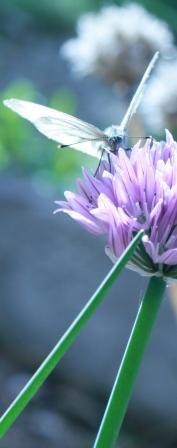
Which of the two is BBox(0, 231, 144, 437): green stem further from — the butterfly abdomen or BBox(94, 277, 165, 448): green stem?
the butterfly abdomen

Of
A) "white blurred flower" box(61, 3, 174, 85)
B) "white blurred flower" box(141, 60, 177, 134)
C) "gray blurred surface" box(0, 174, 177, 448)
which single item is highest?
"white blurred flower" box(61, 3, 174, 85)

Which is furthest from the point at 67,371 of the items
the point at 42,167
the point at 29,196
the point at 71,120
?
the point at 71,120

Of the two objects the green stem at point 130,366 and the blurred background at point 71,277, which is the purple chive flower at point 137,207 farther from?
the blurred background at point 71,277

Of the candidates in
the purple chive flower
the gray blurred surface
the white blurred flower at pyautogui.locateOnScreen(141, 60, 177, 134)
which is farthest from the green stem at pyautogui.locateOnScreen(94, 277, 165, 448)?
the gray blurred surface

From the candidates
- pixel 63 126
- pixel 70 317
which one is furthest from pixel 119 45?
pixel 63 126

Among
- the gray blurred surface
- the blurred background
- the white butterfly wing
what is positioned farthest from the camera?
the gray blurred surface

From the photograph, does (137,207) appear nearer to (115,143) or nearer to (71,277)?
(115,143)
